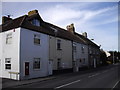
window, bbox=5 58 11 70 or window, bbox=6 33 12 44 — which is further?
window, bbox=6 33 12 44

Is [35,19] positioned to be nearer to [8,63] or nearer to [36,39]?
[36,39]

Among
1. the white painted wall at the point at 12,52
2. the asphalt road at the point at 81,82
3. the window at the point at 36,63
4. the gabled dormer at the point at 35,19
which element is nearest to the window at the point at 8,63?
the white painted wall at the point at 12,52

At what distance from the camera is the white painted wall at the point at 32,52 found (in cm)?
1786

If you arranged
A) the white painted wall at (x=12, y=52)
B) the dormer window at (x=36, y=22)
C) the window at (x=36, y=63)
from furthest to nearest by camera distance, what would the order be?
the dormer window at (x=36, y=22) < the window at (x=36, y=63) < the white painted wall at (x=12, y=52)

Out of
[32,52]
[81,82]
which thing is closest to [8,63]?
[32,52]

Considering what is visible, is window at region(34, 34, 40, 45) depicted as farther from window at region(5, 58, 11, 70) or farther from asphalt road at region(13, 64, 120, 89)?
asphalt road at region(13, 64, 120, 89)

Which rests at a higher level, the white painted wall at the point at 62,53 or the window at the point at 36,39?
the window at the point at 36,39

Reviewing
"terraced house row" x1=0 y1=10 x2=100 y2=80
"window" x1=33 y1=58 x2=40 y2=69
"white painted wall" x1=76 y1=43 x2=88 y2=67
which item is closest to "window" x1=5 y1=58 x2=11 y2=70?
"terraced house row" x1=0 y1=10 x2=100 y2=80

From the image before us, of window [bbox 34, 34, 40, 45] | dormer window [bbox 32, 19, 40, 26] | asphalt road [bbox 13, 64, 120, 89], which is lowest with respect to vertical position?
asphalt road [bbox 13, 64, 120, 89]

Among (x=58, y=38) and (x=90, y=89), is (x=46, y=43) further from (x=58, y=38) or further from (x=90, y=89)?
(x=90, y=89)

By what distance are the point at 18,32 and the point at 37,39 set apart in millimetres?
3068

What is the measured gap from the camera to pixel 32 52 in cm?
1917

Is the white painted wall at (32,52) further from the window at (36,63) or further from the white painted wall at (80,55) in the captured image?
the white painted wall at (80,55)

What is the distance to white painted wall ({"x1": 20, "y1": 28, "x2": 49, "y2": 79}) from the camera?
58.6 ft
